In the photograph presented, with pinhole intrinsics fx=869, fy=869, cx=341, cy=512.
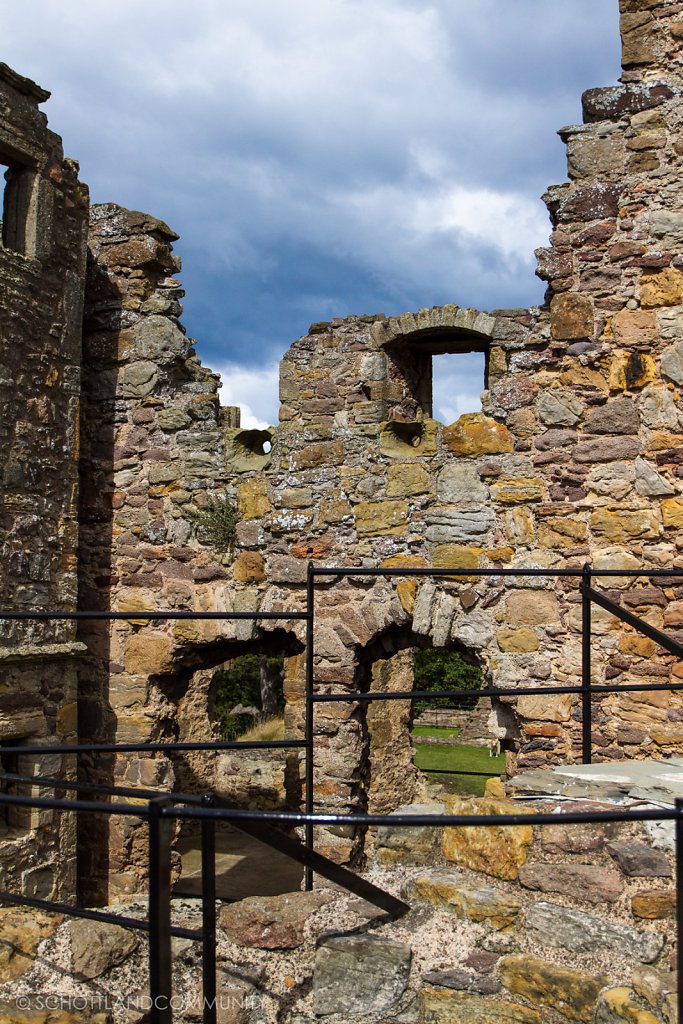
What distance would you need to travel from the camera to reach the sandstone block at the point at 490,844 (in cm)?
301

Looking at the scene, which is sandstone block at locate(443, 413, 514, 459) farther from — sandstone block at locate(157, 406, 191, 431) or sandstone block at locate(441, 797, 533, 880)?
sandstone block at locate(441, 797, 533, 880)

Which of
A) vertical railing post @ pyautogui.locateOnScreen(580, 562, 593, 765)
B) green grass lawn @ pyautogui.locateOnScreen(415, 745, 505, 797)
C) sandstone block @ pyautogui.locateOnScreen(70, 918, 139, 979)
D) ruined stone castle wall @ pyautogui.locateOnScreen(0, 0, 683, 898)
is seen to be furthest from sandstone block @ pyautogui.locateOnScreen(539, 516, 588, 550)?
green grass lawn @ pyautogui.locateOnScreen(415, 745, 505, 797)

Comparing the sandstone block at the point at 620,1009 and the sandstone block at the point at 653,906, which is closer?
the sandstone block at the point at 620,1009

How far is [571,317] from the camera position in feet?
19.5

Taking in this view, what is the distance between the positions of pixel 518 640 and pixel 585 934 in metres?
3.28

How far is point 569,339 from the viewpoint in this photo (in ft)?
19.5

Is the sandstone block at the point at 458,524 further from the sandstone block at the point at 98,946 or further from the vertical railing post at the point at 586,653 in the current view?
the sandstone block at the point at 98,946

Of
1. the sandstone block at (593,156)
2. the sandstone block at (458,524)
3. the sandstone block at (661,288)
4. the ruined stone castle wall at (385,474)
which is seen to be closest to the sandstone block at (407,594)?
the ruined stone castle wall at (385,474)

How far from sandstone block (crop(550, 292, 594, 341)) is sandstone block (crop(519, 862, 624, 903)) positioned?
3.94 metres

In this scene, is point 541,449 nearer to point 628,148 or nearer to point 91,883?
point 628,148

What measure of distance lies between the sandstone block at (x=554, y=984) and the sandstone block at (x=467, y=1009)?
0.17 ft

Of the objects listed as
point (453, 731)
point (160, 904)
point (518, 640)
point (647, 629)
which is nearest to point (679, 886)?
point (160, 904)

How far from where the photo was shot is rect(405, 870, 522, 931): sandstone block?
282cm

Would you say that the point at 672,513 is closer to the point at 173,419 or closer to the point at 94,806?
the point at 173,419
